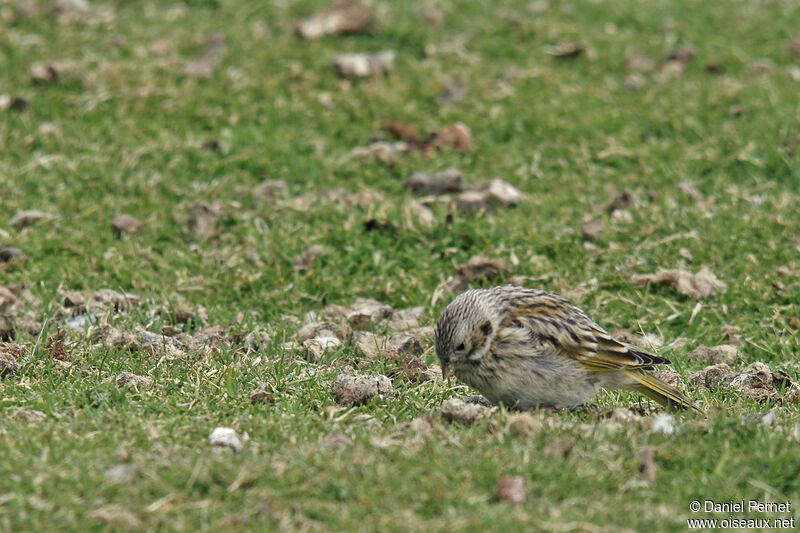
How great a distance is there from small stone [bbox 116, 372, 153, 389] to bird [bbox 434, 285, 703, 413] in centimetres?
179

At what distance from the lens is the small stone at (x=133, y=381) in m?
6.63

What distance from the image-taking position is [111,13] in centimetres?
1384

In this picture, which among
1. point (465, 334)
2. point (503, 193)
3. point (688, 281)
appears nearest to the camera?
point (465, 334)

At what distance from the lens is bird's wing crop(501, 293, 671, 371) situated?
6.95 meters

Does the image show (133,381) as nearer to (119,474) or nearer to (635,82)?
(119,474)

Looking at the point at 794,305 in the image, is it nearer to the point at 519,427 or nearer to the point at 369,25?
the point at 519,427

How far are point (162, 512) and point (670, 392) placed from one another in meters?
3.34

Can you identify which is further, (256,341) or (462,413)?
(256,341)

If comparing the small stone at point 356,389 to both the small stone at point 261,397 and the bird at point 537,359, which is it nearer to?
the small stone at point 261,397

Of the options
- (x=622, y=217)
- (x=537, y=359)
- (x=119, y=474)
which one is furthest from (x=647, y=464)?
(x=622, y=217)

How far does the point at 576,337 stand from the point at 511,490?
2129 mm

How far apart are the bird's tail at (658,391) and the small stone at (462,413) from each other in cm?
124

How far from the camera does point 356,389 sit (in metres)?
6.59

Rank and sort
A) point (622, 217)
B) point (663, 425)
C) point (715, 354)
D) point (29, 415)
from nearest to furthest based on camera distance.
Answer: point (663, 425), point (29, 415), point (715, 354), point (622, 217)
